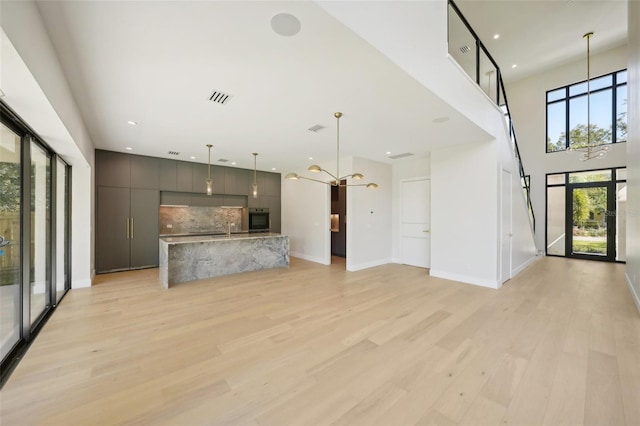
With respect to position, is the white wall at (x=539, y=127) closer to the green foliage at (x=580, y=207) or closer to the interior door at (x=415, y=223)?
the green foliage at (x=580, y=207)

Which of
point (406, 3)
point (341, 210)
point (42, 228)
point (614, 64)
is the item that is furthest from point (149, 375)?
point (614, 64)

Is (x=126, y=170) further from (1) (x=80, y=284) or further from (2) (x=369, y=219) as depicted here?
(2) (x=369, y=219)

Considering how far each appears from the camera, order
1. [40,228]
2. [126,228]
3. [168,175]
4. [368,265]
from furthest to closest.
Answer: [168,175], [368,265], [126,228], [40,228]

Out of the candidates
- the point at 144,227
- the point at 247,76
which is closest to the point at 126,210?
the point at 144,227

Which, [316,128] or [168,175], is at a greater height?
[316,128]

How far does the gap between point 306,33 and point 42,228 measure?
4.27 meters

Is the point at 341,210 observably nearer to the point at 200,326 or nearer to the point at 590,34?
the point at 200,326

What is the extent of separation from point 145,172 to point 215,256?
10.0ft

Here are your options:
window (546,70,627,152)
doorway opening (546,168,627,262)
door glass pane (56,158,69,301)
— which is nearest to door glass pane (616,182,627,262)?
doorway opening (546,168,627,262)

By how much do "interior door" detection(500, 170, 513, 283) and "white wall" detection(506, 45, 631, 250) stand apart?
4.29 meters

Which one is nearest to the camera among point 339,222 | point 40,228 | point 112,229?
point 40,228

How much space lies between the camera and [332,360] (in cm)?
230

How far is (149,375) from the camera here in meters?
2.08

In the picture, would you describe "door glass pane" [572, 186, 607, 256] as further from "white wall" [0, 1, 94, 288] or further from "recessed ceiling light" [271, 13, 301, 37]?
"white wall" [0, 1, 94, 288]
